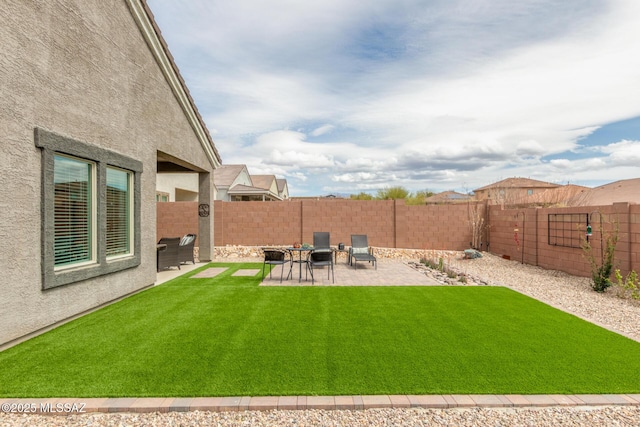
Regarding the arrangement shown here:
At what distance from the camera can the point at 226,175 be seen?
3194 cm

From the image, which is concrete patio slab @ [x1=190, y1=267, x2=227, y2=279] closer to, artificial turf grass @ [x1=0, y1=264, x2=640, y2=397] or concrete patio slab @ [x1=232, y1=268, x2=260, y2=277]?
concrete patio slab @ [x1=232, y1=268, x2=260, y2=277]

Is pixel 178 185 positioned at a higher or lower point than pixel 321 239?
higher

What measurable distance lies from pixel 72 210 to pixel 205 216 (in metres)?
5.96

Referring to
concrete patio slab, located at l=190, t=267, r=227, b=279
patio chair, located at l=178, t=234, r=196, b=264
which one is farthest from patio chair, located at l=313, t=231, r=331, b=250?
patio chair, located at l=178, t=234, r=196, b=264

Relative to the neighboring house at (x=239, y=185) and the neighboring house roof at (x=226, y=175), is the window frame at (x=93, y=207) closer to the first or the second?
the neighboring house at (x=239, y=185)

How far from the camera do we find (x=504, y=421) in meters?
2.63

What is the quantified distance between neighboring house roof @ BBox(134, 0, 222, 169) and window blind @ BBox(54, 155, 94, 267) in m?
3.21

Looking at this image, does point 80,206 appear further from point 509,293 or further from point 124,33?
point 509,293

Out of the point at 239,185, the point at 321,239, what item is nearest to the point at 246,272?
the point at 321,239

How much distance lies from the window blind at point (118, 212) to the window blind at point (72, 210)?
539 millimetres

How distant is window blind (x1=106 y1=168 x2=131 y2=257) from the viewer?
6.11 metres

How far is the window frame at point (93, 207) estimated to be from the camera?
175 inches

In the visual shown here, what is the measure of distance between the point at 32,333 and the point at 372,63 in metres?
12.5

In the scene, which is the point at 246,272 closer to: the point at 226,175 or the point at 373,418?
the point at 373,418
